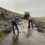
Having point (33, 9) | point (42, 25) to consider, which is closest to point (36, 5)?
point (33, 9)

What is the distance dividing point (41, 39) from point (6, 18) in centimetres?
53

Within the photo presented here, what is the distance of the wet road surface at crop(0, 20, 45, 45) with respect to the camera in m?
1.08

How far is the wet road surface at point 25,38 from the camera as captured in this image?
1079 millimetres

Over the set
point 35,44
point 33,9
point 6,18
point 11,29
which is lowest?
point 35,44

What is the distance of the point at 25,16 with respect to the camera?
1437 mm

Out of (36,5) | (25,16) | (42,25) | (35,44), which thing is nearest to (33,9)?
(36,5)

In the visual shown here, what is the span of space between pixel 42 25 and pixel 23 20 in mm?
229

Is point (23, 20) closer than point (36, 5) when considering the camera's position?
Yes

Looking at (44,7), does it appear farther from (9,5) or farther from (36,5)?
(9,5)

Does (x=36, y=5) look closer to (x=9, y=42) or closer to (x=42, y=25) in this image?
(x=42, y=25)

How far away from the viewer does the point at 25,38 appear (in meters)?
1.14

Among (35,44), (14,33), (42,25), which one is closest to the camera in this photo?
(35,44)

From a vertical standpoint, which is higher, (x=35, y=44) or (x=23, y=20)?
(x=23, y=20)

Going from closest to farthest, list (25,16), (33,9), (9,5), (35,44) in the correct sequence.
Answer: (35,44), (25,16), (33,9), (9,5)
